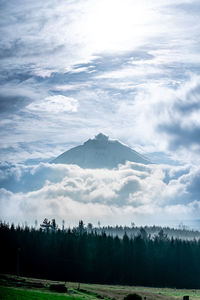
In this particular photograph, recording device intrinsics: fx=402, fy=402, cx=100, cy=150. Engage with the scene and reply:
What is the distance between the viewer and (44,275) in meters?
119

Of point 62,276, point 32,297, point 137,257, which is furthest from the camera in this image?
point 137,257

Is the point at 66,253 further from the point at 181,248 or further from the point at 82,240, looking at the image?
the point at 181,248

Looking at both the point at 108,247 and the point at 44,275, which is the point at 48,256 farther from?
the point at 108,247

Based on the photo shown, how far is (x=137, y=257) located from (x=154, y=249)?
340 inches

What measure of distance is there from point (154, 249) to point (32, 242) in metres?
40.4

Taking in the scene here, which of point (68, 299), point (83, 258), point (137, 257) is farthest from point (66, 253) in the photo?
point (68, 299)

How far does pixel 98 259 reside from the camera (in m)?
126

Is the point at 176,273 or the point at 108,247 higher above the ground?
the point at 108,247

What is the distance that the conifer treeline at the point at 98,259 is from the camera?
120688 mm

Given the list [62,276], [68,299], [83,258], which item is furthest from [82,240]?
[68,299]

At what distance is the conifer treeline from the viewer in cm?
12069

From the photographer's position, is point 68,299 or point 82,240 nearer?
point 68,299

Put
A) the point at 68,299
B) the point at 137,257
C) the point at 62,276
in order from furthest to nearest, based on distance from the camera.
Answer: the point at 137,257 < the point at 62,276 < the point at 68,299

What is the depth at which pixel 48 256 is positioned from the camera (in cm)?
12644
